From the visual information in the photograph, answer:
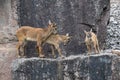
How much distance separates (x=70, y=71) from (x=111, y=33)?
3389 mm

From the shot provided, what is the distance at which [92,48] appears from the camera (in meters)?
8.09

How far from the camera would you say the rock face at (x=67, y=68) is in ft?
25.2

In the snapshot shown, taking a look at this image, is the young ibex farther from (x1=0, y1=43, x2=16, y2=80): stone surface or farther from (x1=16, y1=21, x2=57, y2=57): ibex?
(x1=0, y1=43, x2=16, y2=80): stone surface

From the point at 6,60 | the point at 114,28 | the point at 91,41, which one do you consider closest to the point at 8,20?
the point at 6,60

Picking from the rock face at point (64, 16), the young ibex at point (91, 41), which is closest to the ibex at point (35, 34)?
the young ibex at point (91, 41)

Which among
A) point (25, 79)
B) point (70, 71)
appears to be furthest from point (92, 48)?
point (25, 79)

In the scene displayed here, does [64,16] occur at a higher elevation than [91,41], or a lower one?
higher

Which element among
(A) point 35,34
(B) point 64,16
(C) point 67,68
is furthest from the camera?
(B) point 64,16

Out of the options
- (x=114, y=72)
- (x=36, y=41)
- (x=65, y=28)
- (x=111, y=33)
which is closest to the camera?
(x=114, y=72)

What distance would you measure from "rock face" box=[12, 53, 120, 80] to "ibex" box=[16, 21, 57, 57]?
216mm

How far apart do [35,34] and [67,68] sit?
0.66 meters

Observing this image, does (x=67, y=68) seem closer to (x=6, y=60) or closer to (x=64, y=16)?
(x=64, y=16)

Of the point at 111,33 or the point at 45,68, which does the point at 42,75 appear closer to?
the point at 45,68

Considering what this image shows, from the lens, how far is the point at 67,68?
7836 mm
